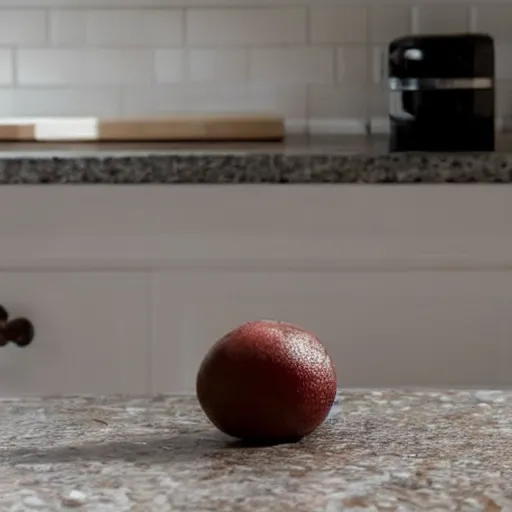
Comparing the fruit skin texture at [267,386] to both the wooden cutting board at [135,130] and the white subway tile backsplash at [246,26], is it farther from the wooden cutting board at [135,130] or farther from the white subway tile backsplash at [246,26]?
the white subway tile backsplash at [246,26]

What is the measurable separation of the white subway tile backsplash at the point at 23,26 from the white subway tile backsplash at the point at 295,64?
40 cm

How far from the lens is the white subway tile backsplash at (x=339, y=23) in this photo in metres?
2.02

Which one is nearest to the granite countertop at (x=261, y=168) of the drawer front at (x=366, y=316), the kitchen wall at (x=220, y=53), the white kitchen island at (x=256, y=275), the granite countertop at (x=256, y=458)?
the white kitchen island at (x=256, y=275)

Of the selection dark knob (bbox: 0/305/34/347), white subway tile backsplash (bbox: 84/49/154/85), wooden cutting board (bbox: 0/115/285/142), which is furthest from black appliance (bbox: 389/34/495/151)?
white subway tile backsplash (bbox: 84/49/154/85)

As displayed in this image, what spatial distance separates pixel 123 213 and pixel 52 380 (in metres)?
0.25

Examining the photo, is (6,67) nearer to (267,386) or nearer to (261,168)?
(261,168)

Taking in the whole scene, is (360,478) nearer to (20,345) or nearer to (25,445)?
(25,445)

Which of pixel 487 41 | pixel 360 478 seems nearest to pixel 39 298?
pixel 487 41

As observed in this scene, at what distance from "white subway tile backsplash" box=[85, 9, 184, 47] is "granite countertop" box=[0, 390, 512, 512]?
157cm

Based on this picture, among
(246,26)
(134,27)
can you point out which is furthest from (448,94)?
(134,27)

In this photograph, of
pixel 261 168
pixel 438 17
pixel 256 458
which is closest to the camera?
pixel 256 458

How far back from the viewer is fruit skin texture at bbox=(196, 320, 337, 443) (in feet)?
1.53

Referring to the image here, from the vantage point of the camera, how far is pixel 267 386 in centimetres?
47

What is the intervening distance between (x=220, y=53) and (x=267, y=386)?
163 centimetres
